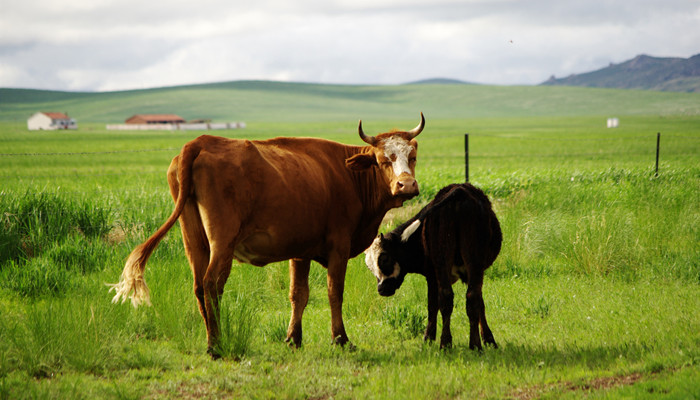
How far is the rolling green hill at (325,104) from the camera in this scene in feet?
516

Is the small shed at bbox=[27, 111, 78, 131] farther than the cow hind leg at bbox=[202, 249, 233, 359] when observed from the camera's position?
Yes

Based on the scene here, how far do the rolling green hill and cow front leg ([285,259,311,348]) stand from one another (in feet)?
470

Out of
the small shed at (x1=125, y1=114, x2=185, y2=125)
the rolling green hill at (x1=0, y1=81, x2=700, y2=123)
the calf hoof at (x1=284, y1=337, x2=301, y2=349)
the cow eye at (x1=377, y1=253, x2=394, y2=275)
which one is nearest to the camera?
the calf hoof at (x1=284, y1=337, x2=301, y2=349)

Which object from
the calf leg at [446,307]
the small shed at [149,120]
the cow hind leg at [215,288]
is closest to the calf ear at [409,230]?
the calf leg at [446,307]

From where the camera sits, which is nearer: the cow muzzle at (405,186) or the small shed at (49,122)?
the cow muzzle at (405,186)

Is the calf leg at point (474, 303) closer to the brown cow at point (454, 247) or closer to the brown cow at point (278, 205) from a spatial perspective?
the brown cow at point (454, 247)

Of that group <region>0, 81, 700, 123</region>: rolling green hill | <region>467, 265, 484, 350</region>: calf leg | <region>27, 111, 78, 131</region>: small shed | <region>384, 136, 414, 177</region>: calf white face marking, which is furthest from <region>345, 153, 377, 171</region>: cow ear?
<region>0, 81, 700, 123</region>: rolling green hill

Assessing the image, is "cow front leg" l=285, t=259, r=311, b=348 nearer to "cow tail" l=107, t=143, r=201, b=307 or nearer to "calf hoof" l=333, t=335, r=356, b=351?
"calf hoof" l=333, t=335, r=356, b=351

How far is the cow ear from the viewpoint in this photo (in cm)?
716

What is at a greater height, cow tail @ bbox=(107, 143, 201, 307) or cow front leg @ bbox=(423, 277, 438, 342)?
cow tail @ bbox=(107, 143, 201, 307)

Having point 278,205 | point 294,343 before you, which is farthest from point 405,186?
point 294,343

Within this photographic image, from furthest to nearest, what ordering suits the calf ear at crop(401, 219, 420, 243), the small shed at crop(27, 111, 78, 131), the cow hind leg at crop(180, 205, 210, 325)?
the small shed at crop(27, 111, 78, 131), the calf ear at crop(401, 219, 420, 243), the cow hind leg at crop(180, 205, 210, 325)

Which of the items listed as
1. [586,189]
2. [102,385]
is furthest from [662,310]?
[586,189]

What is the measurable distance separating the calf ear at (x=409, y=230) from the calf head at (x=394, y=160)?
0.31 meters
